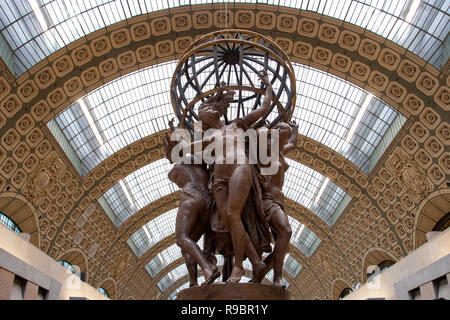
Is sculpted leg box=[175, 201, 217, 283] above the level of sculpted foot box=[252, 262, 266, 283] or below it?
above

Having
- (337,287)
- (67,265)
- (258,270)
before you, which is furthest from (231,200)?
(337,287)

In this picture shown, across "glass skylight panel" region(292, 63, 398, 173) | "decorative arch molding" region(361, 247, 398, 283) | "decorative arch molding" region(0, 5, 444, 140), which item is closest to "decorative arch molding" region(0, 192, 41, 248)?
"decorative arch molding" region(0, 5, 444, 140)

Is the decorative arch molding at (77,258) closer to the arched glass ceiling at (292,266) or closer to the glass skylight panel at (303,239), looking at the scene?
the glass skylight panel at (303,239)

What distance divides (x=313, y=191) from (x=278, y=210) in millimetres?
30445

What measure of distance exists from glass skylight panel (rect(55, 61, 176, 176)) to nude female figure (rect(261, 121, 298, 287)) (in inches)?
779

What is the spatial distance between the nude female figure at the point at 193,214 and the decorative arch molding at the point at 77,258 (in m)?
23.3

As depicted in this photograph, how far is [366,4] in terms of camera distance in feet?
67.4

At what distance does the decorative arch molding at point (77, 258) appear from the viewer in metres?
28.0

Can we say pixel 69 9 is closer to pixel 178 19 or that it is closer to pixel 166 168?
pixel 178 19

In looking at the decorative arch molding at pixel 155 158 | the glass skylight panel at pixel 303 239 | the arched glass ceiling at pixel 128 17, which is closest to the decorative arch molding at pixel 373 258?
the decorative arch molding at pixel 155 158

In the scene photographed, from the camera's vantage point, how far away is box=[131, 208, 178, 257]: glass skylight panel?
41772 mm

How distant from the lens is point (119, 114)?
29312 mm

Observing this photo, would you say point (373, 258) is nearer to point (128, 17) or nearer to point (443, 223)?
point (443, 223)

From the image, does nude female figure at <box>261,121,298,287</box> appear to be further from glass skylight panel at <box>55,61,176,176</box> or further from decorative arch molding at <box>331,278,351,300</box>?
decorative arch molding at <box>331,278,351,300</box>
